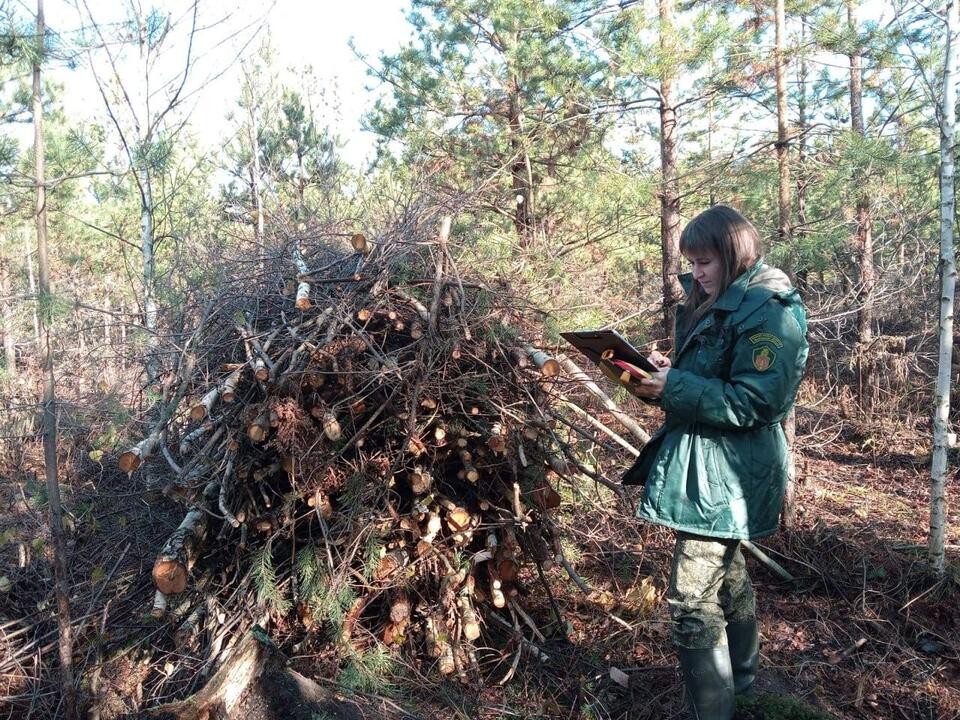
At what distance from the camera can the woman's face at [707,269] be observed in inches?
95.6

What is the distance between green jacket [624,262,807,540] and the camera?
225cm

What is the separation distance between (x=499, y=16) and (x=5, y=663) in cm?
597

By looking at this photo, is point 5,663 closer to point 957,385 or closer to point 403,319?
point 403,319

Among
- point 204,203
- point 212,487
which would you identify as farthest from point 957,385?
point 204,203

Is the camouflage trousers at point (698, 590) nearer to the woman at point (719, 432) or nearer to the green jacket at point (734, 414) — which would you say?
the woman at point (719, 432)

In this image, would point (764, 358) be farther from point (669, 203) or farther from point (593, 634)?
point (669, 203)

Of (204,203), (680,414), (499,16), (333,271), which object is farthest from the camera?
(204,203)

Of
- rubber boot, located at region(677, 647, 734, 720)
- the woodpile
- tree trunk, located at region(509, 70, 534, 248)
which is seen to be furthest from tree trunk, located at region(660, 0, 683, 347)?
rubber boot, located at region(677, 647, 734, 720)

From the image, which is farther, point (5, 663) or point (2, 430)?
point (2, 430)

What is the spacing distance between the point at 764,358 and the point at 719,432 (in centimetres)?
31

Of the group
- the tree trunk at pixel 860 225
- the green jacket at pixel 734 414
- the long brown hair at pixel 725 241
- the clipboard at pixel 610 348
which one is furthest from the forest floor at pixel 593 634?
the tree trunk at pixel 860 225

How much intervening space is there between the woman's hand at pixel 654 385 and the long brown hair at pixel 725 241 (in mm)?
320

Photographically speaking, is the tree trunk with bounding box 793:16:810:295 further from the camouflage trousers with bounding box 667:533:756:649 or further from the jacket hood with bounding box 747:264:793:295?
the camouflage trousers with bounding box 667:533:756:649

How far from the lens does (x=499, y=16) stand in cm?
606
